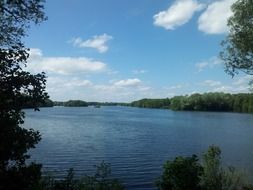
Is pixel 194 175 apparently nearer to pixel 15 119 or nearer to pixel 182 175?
pixel 182 175

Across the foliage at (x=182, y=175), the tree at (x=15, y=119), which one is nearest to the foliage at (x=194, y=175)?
the foliage at (x=182, y=175)

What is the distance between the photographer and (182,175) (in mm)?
16734

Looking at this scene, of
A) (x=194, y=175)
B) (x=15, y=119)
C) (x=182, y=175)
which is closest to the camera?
(x=15, y=119)

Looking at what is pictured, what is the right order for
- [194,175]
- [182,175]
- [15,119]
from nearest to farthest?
[15,119] → [182,175] → [194,175]

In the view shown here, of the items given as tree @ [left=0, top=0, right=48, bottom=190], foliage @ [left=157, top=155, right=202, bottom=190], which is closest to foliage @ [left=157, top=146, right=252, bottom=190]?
foliage @ [left=157, top=155, right=202, bottom=190]

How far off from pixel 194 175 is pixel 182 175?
1.98 feet

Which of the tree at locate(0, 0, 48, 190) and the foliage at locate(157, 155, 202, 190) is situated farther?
the foliage at locate(157, 155, 202, 190)

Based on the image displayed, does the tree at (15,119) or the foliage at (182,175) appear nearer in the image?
the tree at (15,119)

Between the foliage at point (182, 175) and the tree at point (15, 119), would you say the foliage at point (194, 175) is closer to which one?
the foliage at point (182, 175)

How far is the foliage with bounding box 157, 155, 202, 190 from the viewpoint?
16.7m

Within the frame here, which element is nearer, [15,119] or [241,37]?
[15,119]

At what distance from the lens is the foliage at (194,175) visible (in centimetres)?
1677

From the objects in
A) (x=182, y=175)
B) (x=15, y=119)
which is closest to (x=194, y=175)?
(x=182, y=175)

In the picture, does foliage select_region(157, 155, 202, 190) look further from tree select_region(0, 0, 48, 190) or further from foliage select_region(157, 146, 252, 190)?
tree select_region(0, 0, 48, 190)
